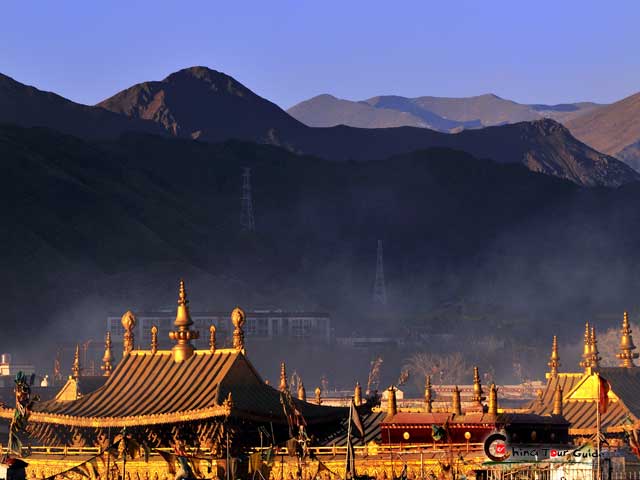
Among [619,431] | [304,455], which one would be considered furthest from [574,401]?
[304,455]

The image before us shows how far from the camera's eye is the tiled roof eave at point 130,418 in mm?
51147

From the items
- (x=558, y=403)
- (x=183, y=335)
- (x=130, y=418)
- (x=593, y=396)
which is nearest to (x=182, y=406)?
(x=130, y=418)

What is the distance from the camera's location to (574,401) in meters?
73.6

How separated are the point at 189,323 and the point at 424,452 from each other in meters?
6.74

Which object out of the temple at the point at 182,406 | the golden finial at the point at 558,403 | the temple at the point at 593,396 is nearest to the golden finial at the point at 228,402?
the temple at the point at 182,406

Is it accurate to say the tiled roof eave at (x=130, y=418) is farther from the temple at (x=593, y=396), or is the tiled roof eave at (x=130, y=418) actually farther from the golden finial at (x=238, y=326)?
the temple at (x=593, y=396)

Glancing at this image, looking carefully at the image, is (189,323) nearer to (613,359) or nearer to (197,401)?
(197,401)

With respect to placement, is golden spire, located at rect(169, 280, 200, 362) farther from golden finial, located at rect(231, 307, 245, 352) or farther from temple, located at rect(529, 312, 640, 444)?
temple, located at rect(529, 312, 640, 444)

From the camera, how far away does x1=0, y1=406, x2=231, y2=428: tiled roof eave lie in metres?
51.1

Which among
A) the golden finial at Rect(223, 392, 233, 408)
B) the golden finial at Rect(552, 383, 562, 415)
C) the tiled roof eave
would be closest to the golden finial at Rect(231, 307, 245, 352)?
the golden finial at Rect(223, 392, 233, 408)

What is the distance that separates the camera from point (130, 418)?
174ft

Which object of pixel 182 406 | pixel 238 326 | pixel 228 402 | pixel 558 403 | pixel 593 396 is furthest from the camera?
pixel 593 396

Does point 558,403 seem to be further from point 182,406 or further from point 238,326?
point 182,406

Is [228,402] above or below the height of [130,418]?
above
